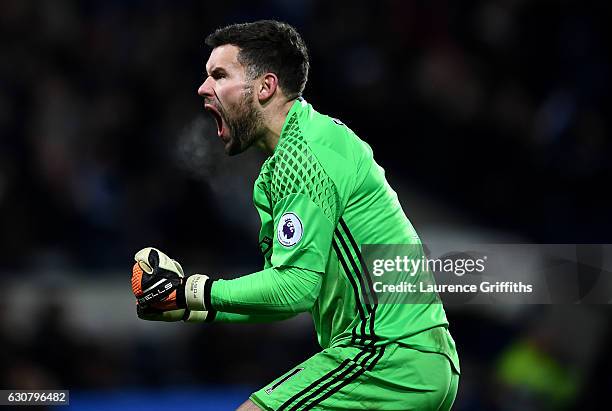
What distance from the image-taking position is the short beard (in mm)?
4543

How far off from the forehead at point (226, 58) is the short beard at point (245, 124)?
120 millimetres

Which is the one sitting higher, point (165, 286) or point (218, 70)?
point (218, 70)

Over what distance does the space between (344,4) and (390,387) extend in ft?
25.7

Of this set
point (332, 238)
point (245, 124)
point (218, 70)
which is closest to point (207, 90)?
point (218, 70)

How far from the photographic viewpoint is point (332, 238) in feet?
14.0

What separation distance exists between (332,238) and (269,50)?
34.1 inches

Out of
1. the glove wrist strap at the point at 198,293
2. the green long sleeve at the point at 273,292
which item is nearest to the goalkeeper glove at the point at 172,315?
the glove wrist strap at the point at 198,293

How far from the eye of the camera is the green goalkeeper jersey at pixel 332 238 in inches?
162

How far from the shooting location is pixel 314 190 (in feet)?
13.6

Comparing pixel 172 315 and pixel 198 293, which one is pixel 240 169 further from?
pixel 198 293

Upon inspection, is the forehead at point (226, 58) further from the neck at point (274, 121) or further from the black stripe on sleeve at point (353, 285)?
the black stripe on sleeve at point (353, 285)

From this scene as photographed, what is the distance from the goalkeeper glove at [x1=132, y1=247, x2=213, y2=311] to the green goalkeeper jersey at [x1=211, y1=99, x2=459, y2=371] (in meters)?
0.07

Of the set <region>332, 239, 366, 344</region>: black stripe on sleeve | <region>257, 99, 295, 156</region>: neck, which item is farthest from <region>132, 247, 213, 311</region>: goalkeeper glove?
<region>257, 99, 295, 156</region>: neck

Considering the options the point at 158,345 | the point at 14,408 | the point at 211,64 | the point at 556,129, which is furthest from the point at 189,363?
the point at 211,64
